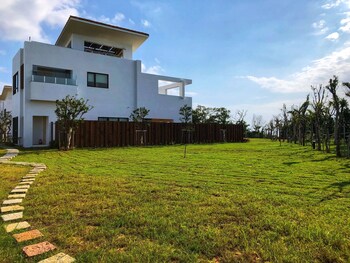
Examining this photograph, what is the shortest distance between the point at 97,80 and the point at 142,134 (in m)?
5.69

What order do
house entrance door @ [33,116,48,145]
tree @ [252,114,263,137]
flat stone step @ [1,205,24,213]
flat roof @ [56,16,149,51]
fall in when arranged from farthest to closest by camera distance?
tree @ [252,114,263,137] → flat roof @ [56,16,149,51] → house entrance door @ [33,116,48,145] → flat stone step @ [1,205,24,213]

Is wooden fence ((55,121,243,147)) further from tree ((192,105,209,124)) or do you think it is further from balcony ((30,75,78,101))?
tree ((192,105,209,124))

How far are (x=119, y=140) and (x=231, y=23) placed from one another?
10.3 metres

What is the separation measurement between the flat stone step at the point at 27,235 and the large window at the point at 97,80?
728 inches

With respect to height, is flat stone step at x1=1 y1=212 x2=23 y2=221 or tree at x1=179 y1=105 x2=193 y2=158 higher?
tree at x1=179 y1=105 x2=193 y2=158

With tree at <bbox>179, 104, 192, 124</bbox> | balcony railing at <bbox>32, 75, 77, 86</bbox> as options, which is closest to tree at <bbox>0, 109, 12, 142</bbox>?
balcony railing at <bbox>32, 75, 77, 86</bbox>

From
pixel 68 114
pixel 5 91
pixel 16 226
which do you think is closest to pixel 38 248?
pixel 16 226

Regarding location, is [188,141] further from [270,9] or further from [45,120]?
[270,9]

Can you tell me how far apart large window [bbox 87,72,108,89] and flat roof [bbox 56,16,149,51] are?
3.51m

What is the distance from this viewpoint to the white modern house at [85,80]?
58.9 ft

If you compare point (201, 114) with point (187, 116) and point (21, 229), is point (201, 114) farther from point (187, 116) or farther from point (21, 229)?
point (21, 229)

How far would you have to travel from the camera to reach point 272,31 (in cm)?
1176

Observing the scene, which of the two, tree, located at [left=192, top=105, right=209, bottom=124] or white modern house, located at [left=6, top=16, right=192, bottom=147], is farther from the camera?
tree, located at [left=192, top=105, right=209, bottom=124]

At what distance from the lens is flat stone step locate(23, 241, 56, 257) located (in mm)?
2614
